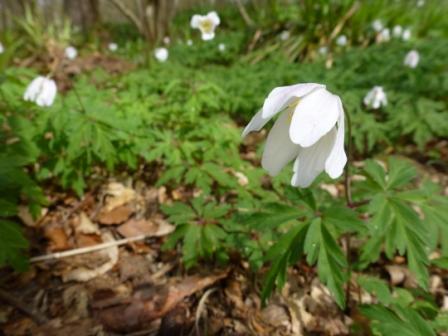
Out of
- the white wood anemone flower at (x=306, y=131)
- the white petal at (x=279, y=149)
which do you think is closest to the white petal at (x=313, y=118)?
the white wood anemone flower at (x=306, y=131)

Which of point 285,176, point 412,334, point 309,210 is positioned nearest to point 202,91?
point 285,176

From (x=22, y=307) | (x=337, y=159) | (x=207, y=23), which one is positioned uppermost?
(x=207, y=23)

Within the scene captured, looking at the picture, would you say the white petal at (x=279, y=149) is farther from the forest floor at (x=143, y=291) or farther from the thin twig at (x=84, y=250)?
the thin twig at (x=84, y=250)

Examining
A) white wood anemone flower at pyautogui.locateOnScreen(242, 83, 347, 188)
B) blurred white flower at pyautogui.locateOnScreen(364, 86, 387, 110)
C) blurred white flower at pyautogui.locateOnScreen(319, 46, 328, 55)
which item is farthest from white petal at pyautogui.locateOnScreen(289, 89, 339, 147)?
blurred white flower at pyautogui.locateOnScreen(319, 46, 328, 55)

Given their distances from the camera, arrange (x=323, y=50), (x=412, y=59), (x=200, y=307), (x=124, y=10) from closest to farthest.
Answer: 1. (x=200, y=307)
2. (x=412, y=59)
3. (x=323, y=50)
4. (x=124, y=10)

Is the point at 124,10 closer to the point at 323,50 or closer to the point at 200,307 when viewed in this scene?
the point at 323,50

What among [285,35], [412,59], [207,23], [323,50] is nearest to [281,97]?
[207,23]

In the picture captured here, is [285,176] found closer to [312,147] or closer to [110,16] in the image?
[312,147]
